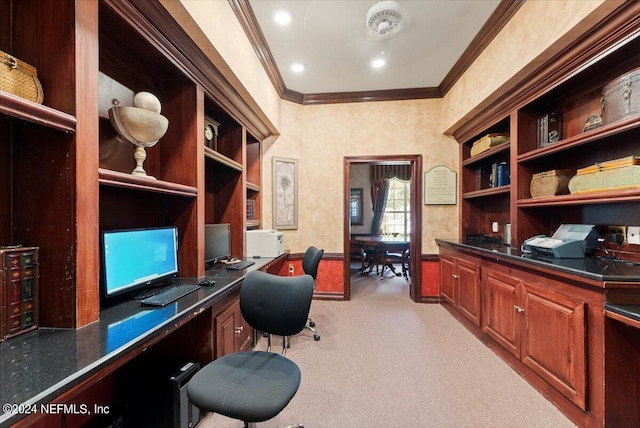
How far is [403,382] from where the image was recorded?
2092mm

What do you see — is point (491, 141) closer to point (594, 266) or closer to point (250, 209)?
point (594, 266)

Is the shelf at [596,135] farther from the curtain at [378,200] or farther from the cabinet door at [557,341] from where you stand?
the curtain at [378,200]

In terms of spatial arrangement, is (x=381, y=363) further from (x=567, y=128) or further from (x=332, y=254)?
(x=567, y=128)

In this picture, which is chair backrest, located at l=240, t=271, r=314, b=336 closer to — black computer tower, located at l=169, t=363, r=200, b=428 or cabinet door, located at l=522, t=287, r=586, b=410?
black computer tower, located at l=169, t=363, r=200, b=428

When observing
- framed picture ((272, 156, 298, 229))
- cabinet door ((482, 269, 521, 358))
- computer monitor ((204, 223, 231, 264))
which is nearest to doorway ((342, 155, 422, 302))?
framed picture ((272, 156, 298, 229))

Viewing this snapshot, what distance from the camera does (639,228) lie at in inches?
74.6

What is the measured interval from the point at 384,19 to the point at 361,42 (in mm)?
774

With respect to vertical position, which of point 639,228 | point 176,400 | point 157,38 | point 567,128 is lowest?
point 176,400

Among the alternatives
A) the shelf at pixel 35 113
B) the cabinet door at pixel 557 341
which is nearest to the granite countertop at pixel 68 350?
the shelf at pixel 35 113

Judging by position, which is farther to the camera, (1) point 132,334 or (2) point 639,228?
(2) point 639,228

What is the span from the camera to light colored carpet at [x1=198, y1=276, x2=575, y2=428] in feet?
5.64

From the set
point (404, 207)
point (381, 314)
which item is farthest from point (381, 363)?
point (404, 207)

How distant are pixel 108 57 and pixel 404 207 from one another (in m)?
7.33

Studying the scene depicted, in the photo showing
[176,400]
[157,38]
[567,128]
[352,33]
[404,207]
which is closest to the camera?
[176,400]
